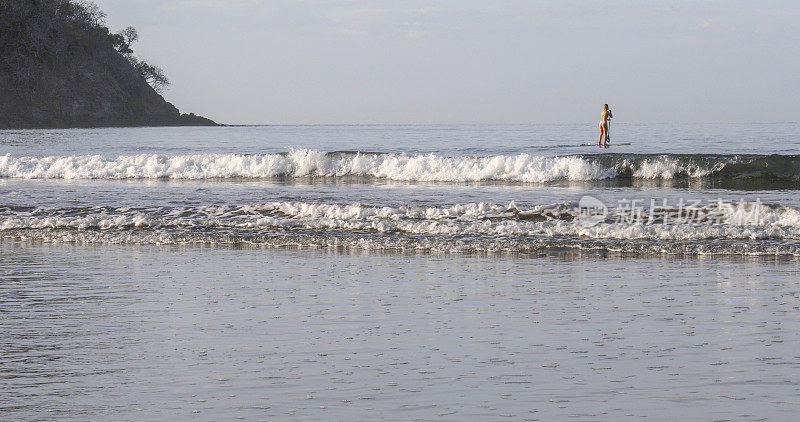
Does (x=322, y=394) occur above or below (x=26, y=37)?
below

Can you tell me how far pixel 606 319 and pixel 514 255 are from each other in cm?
414

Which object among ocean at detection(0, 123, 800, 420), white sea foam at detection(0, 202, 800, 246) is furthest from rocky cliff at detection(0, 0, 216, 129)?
ocean at detection(0, 123, 800, 420)

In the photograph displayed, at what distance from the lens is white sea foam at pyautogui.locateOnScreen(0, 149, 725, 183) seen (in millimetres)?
25922

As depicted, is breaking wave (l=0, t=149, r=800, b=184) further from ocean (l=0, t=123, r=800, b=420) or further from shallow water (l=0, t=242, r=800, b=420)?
shallow water (l=0, t=242, r=800, b=420)

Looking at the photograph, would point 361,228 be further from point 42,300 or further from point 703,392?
point 703,392

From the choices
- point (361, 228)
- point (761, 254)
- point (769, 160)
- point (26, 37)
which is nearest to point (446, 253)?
point (361, 228)

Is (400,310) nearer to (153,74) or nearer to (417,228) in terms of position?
(417,228)

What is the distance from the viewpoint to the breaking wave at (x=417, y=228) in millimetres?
11688

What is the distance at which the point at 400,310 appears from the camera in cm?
729

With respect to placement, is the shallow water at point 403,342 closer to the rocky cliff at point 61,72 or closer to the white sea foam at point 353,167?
the white sea foam at point 353,167

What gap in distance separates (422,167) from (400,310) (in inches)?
770

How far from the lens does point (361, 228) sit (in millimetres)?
13656

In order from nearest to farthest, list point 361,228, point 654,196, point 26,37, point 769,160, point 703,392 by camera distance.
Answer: point 703,392
point 361,228
point 654,196
point 769,160
point 26,37

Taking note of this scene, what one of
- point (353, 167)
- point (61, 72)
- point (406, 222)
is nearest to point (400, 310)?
point (406, 222)
